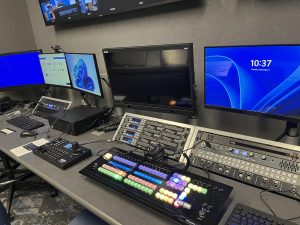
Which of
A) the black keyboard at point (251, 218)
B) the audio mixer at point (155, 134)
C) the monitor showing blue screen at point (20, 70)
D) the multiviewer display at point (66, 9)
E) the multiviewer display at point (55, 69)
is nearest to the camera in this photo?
the black keyboard at point (251, 218)

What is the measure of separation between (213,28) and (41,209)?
74.7 inches

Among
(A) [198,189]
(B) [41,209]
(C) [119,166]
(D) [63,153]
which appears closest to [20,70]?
(B) [41,209]

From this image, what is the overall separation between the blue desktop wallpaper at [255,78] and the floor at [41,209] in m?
1.49

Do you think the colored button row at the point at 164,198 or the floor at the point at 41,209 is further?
the floor at the point at 41,209

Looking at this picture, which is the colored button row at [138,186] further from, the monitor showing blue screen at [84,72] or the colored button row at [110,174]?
the monitor showing blue screen at [84,72]

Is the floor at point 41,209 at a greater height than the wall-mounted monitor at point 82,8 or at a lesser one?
lesser

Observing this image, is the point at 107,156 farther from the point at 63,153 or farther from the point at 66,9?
the point at 66,9

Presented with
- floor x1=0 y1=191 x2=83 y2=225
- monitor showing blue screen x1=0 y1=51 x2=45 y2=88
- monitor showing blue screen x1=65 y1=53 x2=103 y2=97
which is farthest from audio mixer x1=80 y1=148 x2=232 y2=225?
monitor showing blue screen x1=0 y1=51 x2=45 y2=88

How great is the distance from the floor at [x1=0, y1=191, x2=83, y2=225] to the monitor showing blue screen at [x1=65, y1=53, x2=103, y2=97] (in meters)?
0.98

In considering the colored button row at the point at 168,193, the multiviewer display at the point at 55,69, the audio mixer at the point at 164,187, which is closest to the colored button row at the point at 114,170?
the audio mixer at the point at 164,187

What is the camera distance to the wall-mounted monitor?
156 cm

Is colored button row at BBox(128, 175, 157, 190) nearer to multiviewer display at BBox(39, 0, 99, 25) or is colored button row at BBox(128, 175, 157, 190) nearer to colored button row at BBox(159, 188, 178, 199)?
colored button row at BBox(159, 188, 178, 199)

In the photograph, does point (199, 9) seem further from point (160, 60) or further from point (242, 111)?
point (242, 111)

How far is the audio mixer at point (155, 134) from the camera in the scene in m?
1.23
